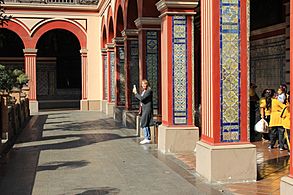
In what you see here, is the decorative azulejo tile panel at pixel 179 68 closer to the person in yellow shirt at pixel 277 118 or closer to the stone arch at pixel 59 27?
the person in yellow shirt at pixel 277 118

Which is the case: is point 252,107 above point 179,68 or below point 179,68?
below

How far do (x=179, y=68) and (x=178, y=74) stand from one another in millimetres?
129

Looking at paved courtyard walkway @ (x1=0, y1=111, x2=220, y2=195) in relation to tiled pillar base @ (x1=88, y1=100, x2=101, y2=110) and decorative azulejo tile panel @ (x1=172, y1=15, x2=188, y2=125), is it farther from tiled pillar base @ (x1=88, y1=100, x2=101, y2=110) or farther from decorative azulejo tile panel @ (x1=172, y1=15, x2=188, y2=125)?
tiled pillar base @ (x1=88, y1=100, x2=101, y2=110)

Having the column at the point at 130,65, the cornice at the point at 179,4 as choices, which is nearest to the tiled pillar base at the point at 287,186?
the cornice at the point at 179,4

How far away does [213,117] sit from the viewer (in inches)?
276

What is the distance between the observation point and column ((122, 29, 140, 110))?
15164 mm

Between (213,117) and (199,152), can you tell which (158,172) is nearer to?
(199,152)

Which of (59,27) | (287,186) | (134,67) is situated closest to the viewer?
(287,186)

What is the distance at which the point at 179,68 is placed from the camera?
9.73 m

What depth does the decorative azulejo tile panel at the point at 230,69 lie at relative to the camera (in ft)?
23.1

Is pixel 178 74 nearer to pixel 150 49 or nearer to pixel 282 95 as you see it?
pixel 282 95

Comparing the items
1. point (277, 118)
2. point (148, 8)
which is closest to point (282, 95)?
point (277, 118)

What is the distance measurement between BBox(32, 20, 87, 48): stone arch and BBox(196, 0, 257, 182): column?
18.0 metres

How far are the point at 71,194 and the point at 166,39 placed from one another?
14.6 feet
